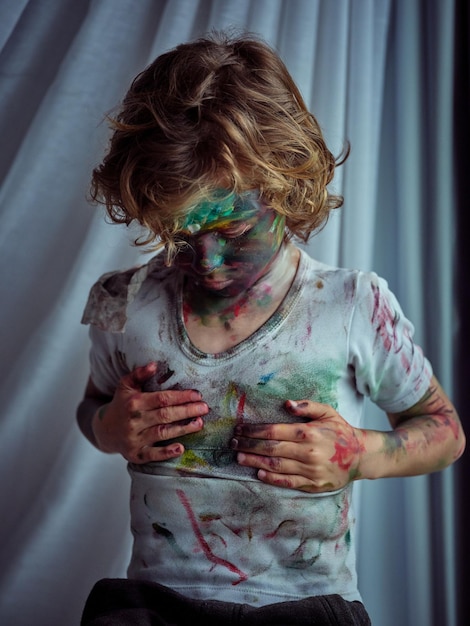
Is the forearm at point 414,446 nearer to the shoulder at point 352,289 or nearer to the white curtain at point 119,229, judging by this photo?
the shoulder at point 352,289

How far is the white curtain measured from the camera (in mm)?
1244

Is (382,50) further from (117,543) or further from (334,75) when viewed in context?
(117,543)

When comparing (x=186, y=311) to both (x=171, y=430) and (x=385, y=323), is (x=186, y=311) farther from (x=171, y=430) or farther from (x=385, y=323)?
(x=385, y=323)

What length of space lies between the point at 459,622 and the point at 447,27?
3.38ft

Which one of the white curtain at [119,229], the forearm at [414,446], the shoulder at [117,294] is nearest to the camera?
the forearm at [414,446]

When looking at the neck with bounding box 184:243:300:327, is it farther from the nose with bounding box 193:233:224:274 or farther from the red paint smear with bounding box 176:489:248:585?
the red paint smear with bounding box 176:489:248:585

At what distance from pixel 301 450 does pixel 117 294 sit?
37 cm

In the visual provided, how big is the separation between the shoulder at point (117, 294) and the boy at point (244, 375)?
0.04m

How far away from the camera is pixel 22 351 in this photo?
1392mm

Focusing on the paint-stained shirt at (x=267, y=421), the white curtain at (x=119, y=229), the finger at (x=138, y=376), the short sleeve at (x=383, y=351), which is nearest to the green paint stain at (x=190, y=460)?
the paint-stained shirt at (x=267, y=421)

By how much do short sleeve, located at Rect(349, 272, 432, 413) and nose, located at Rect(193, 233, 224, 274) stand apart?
20cm

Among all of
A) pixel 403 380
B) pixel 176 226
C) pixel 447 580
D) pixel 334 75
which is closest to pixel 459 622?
pixel 447 580

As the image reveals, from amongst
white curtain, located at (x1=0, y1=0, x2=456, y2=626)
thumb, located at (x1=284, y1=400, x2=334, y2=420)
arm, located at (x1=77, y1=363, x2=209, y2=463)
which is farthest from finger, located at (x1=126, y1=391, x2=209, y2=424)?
white curtain, located at (x1=0, y1=0, x2=456, y2=626)

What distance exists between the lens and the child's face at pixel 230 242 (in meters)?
0.84
